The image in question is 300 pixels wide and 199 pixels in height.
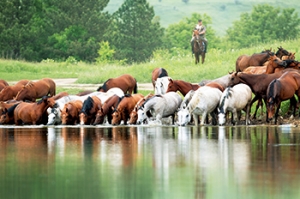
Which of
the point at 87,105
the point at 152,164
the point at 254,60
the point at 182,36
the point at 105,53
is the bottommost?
the point at 152,164

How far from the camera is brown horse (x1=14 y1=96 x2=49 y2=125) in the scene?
87.7ft

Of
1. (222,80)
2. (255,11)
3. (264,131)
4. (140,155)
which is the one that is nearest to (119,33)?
(255,11)

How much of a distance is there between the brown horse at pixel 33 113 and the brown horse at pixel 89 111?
118 centimetres

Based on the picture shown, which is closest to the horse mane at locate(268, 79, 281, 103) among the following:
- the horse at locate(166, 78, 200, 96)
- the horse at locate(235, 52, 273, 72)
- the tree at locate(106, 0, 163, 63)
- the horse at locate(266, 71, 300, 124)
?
the horse at locate(266, 71, 300, 124)

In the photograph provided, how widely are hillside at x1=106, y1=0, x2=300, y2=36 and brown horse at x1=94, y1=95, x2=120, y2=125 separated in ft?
282

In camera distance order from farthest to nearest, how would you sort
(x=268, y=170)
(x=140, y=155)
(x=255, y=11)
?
1. (x=255, y=11)
2. (x=140, y=155)
3. (x=268, y=170)

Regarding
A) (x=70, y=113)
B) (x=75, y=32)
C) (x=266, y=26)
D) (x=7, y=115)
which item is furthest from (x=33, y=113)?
(x=266, y=26)

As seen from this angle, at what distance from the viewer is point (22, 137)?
21719 millimetres

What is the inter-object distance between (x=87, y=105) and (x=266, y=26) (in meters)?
Result: 69.6

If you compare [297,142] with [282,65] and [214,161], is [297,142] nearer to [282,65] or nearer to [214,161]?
[214,161]

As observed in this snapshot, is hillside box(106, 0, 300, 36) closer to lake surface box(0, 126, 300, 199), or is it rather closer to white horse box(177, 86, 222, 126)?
white horse box(177, 86, 222, 126)

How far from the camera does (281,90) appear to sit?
83.4 feet

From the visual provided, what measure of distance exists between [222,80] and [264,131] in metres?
6.12

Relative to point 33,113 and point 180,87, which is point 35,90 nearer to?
point 33,113
